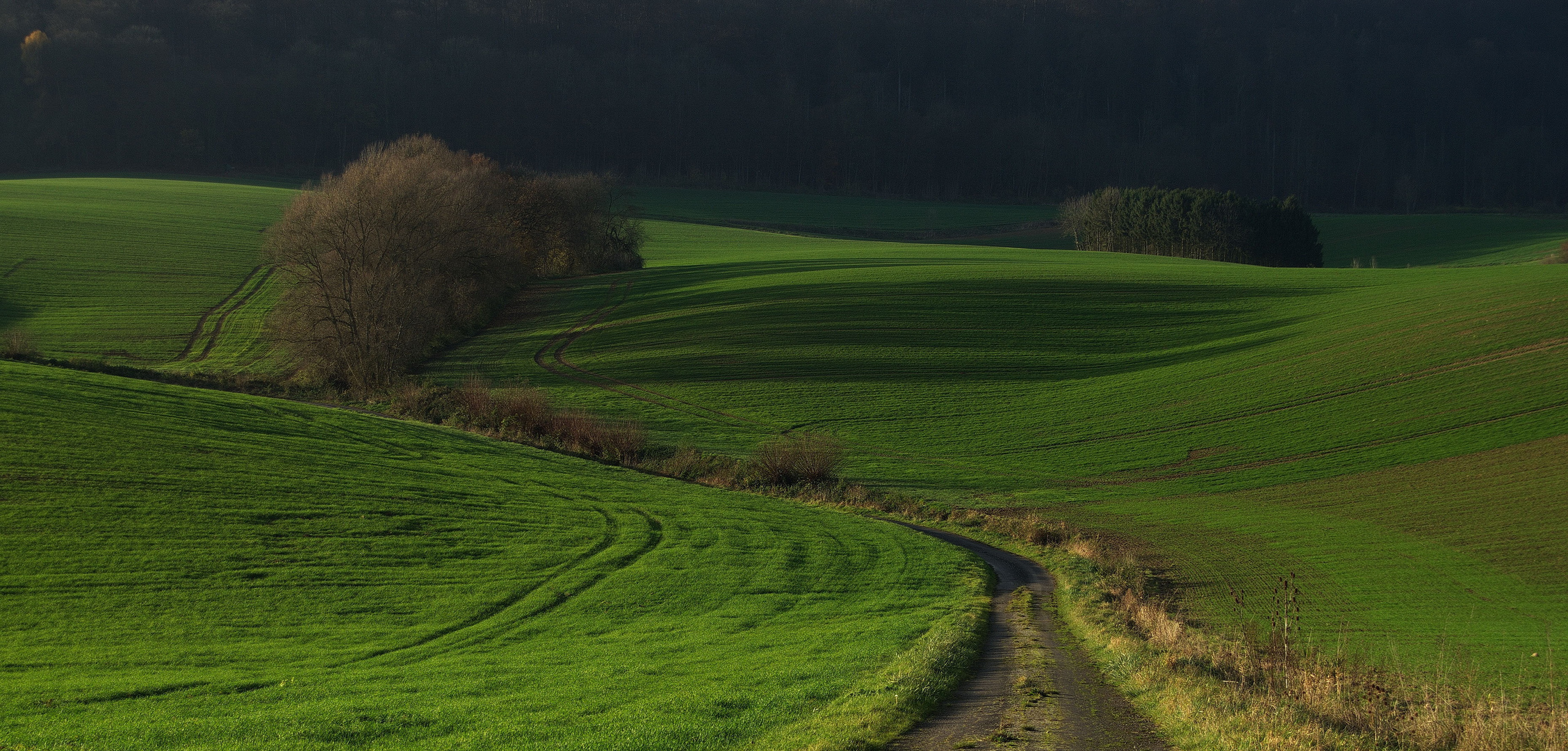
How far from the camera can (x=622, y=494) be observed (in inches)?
1182

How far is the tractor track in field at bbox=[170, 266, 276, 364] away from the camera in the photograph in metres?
57.2

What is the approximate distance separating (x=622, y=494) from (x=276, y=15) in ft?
564

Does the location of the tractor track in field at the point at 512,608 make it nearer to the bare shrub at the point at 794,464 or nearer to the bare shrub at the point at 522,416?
the bare shrub at the point at 794,464

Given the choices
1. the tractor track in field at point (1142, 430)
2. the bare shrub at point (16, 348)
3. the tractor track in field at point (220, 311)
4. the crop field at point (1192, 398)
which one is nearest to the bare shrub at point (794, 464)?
the crop field at point (1192, 398)

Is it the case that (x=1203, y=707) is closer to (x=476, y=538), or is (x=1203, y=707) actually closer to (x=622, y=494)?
(x=476, y=538)

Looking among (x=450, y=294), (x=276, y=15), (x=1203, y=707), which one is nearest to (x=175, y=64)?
(x=276, y=15)

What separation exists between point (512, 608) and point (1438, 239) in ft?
415

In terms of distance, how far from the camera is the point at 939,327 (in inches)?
2283

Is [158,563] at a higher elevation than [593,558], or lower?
higher

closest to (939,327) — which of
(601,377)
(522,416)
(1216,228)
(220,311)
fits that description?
(601,377)

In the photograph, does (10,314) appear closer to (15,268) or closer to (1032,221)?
(15,268)

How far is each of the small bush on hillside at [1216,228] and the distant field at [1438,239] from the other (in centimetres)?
658

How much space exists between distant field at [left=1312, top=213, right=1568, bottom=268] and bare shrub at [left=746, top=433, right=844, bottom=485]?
83.2 meters

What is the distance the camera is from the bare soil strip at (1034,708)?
1089cm
